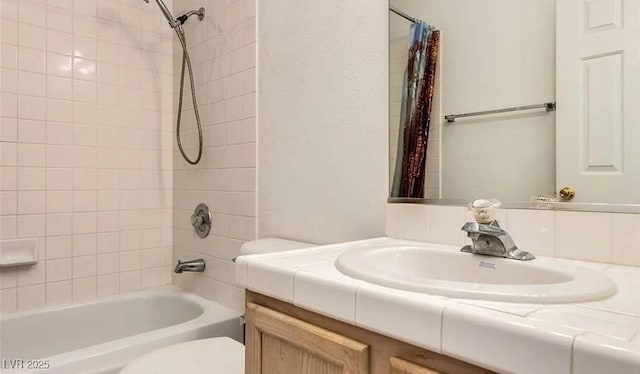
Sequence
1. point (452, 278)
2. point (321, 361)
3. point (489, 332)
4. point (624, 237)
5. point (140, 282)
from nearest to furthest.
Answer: point (489, 332)
point (321, 361)
point (624, 237)
point (452, 278)
point (140, 282)

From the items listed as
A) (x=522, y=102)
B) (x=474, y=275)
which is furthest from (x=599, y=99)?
(x=474, y=275)

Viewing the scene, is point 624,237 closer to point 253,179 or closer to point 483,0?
point 483,0

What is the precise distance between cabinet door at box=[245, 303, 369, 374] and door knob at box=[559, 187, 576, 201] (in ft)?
1.98

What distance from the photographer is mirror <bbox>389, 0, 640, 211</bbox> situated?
84cm

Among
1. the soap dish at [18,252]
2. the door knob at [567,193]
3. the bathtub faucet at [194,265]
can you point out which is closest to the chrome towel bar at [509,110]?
the door knob at [567,193]

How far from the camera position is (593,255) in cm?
82

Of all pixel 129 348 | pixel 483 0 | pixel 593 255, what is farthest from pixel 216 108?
pixel 593 255

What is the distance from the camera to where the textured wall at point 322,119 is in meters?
1.27

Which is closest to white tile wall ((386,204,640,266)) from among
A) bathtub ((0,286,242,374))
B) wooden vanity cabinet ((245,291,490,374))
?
wooden vanity cabinet ((245,291,490,374))

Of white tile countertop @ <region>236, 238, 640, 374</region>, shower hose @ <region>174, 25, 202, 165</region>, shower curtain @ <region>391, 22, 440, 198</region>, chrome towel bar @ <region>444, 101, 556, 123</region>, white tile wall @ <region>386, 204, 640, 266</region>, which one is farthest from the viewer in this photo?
shower hose @ <region>174, 25, 202, 165</region>

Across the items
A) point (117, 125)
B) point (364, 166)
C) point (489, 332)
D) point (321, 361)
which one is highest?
→ point (117, 125)

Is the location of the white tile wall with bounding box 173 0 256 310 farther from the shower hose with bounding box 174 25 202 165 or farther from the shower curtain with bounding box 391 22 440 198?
the shower curtain with bounding box 391 22 440 198

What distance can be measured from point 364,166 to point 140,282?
153 cm

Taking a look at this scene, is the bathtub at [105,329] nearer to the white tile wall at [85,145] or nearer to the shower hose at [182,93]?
the white tile wall at [85,145]
